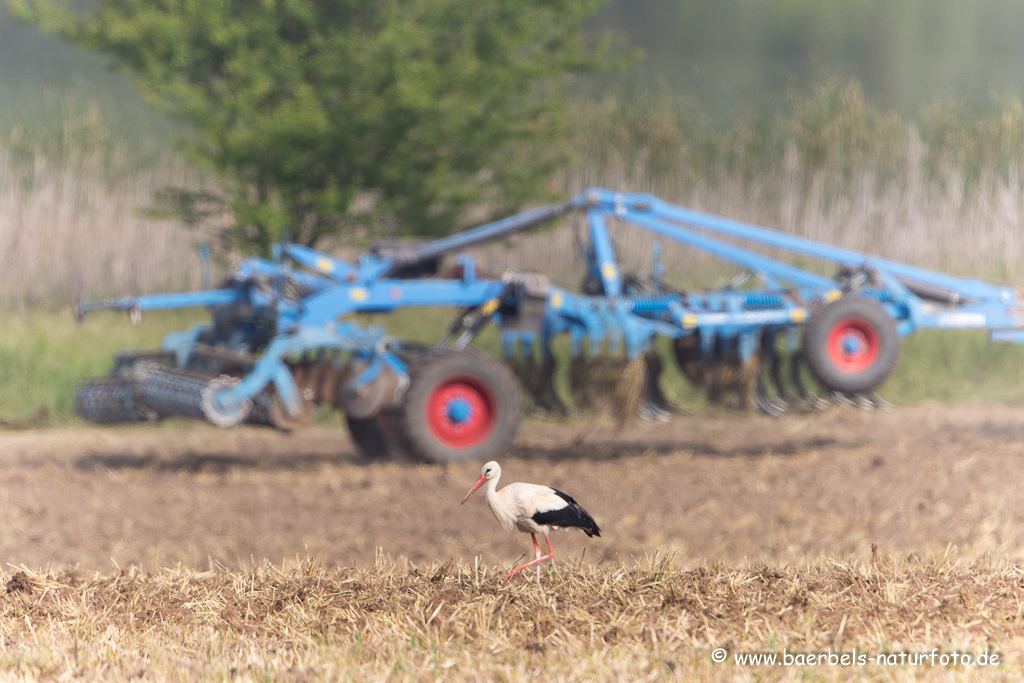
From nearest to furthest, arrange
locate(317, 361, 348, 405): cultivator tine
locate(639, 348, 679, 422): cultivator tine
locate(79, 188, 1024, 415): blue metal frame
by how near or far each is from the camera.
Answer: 1. locate(317, 361, 348, 405): cultivator tine
2. locate(79, 188, 1024, 415): blue metal frame
3. locate(639, 348, 679, 422): cultivator tine

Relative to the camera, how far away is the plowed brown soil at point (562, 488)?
566 cm

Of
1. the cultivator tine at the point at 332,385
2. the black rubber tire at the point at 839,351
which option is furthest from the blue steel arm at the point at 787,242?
the cultivator tine at the point at 332,385

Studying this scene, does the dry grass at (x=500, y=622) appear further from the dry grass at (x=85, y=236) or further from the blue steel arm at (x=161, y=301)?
the dry grass at (x=85, y=236)

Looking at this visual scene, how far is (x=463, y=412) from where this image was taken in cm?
790

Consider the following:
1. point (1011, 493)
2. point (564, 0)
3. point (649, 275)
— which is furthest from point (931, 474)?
point (564, 0)

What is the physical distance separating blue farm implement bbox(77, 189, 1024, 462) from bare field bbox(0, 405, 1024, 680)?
41 cm

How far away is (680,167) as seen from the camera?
11430 mm

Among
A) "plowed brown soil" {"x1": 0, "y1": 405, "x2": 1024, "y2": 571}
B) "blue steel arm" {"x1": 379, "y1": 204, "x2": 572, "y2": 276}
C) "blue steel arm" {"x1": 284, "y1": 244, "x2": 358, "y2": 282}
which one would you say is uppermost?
"blue steel arm" {"x1": 379, "y1": 204, "x2": 572, "y2": 276}

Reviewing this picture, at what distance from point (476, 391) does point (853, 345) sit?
8.40ft

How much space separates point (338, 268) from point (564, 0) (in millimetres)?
4586

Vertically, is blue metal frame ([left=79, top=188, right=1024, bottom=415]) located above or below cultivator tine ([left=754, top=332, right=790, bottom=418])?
above

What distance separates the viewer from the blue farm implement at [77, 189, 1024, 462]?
7.65 meters

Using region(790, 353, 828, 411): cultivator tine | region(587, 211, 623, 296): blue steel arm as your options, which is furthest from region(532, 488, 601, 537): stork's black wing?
region(790, 353, 828, 411): cultivator tine

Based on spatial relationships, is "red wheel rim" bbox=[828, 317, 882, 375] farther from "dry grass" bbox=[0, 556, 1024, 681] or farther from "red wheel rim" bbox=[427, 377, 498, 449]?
"dry grass" bbox=[0, 556, 1024, 681]
